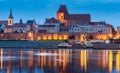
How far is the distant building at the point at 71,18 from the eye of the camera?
528 ft

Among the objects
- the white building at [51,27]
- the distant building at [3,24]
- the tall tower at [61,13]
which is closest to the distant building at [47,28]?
the white building at [51,27]

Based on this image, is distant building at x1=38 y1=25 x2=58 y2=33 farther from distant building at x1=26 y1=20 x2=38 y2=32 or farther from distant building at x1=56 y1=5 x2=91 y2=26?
distant building at x1=56 y1=5 x2=91 y2=26

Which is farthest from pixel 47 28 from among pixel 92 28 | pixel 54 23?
pixel 92 28

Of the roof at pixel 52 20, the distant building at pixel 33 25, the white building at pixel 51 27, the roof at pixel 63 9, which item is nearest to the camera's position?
the white building at pixel 51 27

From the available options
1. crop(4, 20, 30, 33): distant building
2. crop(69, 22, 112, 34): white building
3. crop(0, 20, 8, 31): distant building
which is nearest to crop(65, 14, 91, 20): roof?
crop(69, 22, 112, 34): white building

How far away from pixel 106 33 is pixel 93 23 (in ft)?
45.7

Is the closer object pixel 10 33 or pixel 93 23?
pixel 10 33

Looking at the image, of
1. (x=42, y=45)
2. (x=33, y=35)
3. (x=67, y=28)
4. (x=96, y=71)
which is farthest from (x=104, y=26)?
(x=96, y=71)

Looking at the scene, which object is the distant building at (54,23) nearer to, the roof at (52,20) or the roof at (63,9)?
the roof at (52,20)

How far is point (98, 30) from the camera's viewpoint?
15012cm

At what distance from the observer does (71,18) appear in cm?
16288

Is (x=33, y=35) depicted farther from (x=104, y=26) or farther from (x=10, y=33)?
(x=104, y=26)

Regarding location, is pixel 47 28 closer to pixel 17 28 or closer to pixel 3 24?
pixel 17 28

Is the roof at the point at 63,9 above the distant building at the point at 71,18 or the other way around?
above
